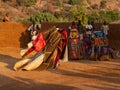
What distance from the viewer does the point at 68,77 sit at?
469 inches

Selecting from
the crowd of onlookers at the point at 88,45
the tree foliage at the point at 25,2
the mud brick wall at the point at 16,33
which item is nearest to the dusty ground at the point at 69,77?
the crowd of onlookers at the point at 88,45

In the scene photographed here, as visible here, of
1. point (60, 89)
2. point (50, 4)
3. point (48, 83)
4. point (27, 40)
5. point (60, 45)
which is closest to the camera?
point (60, 89)

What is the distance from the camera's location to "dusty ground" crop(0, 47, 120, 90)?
10305mm

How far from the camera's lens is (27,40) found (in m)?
21.7

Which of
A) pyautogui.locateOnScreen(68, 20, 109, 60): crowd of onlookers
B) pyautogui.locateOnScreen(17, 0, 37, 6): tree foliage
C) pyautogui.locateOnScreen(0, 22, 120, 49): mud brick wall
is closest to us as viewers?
pyautogui.locateOnScreen(68, 20, 109, 60): crowd of onlookers

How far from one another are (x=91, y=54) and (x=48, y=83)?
5.88m

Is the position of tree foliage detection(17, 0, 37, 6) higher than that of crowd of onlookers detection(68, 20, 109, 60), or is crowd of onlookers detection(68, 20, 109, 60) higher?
tree foliage detection(17, 0, 37, 6)

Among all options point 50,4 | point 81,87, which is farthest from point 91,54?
point 50,4


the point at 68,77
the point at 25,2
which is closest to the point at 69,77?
the point at 68,77

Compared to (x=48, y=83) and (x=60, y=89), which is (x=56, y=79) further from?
(x=60, y=89)

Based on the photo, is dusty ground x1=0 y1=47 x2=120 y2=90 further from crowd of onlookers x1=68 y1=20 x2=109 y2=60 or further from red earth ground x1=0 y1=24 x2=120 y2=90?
crowd of onlookers x1=68 y1=20 x2=109 y2=60

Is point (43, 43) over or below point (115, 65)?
over

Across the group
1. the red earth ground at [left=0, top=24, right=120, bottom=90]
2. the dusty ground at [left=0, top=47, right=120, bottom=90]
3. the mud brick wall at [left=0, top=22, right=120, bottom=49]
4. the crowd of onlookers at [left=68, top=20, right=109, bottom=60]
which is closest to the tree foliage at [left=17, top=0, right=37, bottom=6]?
the mud brick wall at [left=0, top=22, right=120, bottom=49]

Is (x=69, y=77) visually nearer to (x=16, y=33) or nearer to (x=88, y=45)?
(x=88, y=45)
